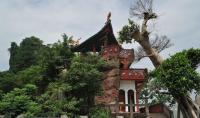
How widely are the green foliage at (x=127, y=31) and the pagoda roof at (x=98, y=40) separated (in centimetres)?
561

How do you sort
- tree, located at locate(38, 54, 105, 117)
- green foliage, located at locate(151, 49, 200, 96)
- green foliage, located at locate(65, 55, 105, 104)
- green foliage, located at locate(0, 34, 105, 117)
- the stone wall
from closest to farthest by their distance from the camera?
green foliage, located at locate(151, 49, 200, 96) → green foliage, located at locate(0, 34, 105, 117) → tree, located at locate(38, 54, 105, 117) → green foliage, located at locate(65, 55, 105, 104) → the stone wall

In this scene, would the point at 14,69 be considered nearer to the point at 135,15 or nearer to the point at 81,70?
the point at 81,70

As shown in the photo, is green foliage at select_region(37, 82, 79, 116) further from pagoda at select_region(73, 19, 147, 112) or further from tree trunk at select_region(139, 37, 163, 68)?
tree trunk at select_region(139, 37, 163, 68)

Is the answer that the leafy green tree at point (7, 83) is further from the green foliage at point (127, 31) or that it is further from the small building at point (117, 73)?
the green foliage at point (127, 31)

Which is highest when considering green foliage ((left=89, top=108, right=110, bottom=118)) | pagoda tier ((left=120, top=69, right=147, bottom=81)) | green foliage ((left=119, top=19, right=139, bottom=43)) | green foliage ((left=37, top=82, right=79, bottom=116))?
green foliage ((left=119, top=19, right=139, bottom=43))

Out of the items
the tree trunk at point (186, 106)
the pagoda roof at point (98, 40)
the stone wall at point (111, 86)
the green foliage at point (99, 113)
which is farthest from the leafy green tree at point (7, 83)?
the tree trunk at point (186, 106)

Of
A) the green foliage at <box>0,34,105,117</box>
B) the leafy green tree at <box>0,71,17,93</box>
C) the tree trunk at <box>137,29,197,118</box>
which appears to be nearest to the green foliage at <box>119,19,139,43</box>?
the tree trunk at <box>137,29,197,118</box>

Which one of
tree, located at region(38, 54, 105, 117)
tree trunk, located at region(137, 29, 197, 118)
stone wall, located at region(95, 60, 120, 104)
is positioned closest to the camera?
tree trunk, located at region(137, 29, 197, 118)

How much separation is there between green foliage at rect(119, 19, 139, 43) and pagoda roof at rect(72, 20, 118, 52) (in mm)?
5611

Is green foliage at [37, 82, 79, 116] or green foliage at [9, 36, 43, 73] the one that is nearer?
green foliage at [37, 82, 79, 116]

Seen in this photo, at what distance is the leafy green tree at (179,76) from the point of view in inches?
709

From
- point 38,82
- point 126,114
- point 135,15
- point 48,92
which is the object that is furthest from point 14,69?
point 135,15

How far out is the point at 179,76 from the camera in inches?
710

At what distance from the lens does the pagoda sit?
76.0ft
